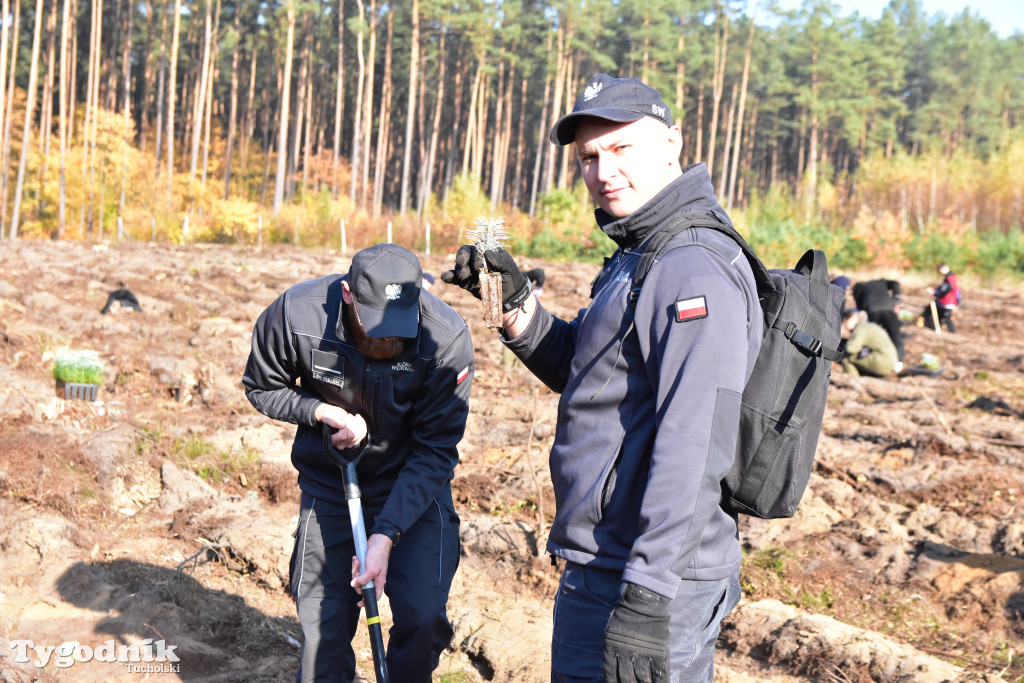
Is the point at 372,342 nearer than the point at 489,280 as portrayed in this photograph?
No

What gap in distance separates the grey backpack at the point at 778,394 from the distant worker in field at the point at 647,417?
1.3 inches

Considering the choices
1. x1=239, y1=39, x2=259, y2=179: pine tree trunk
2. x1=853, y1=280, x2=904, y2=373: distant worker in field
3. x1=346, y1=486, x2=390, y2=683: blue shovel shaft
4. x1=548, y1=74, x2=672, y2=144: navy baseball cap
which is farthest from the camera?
x1=239, y1=39, x2=259, y2=179: pine tree trunk

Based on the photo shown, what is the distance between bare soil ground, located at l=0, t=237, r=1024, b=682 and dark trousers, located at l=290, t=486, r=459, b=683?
109cm

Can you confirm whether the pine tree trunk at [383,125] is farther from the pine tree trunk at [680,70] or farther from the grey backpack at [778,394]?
the grey backpack at [778,394]

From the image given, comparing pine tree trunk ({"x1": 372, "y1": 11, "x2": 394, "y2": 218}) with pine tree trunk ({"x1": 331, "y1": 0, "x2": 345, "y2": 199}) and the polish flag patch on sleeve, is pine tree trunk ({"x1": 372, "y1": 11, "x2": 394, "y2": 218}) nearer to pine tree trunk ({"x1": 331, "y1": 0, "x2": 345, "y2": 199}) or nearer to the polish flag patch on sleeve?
pine tree trunk ({"x1": 331, "y1": 0, "x2": 345, "y2": 199})

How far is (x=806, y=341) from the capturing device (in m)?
1.85

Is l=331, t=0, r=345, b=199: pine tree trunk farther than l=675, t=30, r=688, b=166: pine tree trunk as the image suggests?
No

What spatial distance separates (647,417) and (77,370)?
748 cm

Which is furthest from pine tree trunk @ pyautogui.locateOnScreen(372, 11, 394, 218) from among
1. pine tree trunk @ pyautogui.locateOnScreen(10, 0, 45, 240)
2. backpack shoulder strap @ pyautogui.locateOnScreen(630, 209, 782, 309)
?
backpack shoulder strap @ pyautogui.locateOnScreen(630, 209, 782, 309)

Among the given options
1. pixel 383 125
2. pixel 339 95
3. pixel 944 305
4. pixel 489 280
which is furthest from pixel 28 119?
pixel 489 280

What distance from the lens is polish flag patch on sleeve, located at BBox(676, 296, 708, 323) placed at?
68.1 inches

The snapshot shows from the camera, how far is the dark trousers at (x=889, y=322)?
1107 cm

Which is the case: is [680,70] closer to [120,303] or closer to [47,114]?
[47,114]

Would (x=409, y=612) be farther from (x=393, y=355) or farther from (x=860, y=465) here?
(x=860, y=465)
